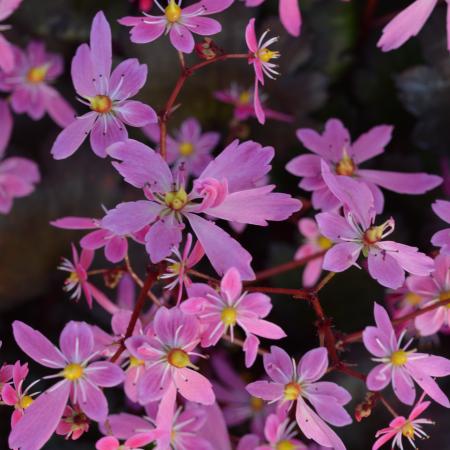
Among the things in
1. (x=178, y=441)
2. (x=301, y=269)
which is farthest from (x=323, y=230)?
(x=301, y=269)

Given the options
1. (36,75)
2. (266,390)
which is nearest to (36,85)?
(36,75)

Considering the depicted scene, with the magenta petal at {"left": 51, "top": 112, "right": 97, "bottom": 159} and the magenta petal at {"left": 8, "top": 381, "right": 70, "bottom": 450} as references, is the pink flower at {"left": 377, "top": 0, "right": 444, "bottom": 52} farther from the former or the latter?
the magenta petal at {"left": 8, "top": 381, "right": 70, "bottom": 450}

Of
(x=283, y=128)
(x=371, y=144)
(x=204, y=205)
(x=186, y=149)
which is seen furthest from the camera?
(x=283, y=128)

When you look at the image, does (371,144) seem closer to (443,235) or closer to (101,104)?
(443,235)

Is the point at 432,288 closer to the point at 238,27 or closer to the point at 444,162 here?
the point at 444,162

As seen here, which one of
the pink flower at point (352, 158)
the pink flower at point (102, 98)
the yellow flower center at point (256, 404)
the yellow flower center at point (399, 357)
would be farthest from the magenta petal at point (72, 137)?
the yellow flower center at point (256, 404)

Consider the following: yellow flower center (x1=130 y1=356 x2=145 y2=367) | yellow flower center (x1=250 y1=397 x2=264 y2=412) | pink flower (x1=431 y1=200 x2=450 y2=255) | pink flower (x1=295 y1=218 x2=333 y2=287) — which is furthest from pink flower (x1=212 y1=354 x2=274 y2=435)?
pink flower (x1=431 y1=200 x2=450 y2=255)
